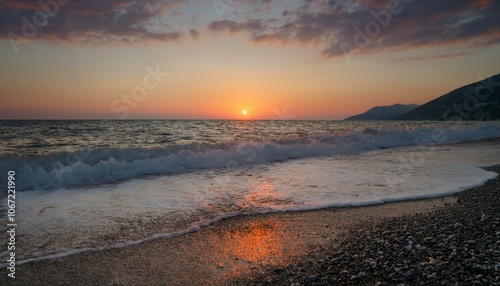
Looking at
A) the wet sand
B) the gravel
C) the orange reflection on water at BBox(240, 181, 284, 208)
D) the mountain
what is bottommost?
the wet sand

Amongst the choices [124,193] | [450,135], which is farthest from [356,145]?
[124,193]

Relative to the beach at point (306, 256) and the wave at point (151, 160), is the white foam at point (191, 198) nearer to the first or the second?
the beach at point (306, 256)

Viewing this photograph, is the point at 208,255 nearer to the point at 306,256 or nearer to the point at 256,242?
the point at 256,242

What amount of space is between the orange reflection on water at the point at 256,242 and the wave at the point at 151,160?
8.11 meters

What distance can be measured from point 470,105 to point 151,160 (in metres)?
173

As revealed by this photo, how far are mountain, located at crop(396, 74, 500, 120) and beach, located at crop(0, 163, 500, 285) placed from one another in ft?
465

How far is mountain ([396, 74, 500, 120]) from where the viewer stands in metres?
118

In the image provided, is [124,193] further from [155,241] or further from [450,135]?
[450,135]

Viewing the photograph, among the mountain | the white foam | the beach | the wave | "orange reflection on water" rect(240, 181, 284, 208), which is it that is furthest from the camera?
the mountain

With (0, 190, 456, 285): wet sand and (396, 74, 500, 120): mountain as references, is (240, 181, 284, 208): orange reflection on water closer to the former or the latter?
(0, 190, 456, 285): wet sand

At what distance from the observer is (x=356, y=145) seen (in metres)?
24.0

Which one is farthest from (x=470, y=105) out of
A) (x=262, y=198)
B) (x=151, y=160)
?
(x=262, y=198)

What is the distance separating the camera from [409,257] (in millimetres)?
4262

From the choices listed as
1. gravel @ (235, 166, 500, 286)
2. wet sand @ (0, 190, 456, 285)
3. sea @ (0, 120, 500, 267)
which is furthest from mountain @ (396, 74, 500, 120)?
wet sand @ (0, 190, 456, 285)
